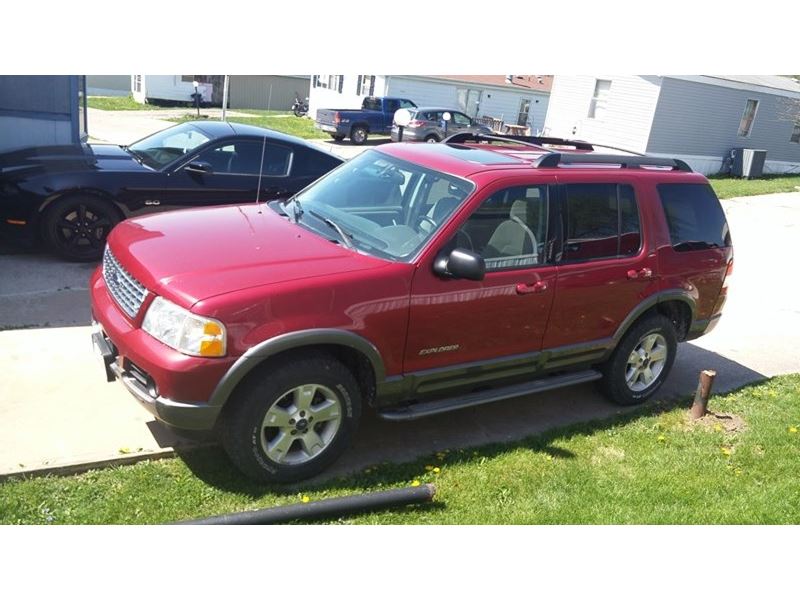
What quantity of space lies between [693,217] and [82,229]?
576 centimetres

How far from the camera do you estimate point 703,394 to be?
5418 millimetres

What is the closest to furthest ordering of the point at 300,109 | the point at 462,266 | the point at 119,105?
the point at 462,266 < the point at 119,105 < the point at 300,109

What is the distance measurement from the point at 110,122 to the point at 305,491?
2402 cm

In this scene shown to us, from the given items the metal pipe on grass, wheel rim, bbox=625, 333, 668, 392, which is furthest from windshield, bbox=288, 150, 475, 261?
wheel rim, bbox=625, 333, 668, 392

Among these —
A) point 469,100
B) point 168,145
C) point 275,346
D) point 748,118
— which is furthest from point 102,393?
point 469,100

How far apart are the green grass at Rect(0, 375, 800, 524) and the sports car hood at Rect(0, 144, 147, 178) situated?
13.4 ft

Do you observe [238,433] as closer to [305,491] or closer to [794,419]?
[305,491]

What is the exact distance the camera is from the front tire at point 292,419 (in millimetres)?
3643

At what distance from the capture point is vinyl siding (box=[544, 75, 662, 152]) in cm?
2212

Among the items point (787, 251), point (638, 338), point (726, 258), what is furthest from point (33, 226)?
point (787, 251)

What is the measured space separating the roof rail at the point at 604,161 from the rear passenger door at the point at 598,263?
19cm

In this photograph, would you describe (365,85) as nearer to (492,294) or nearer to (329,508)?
(492,294)

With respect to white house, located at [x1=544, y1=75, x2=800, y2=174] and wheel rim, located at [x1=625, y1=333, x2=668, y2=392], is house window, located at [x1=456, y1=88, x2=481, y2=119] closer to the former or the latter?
white house, located at [x1=544, y1=75, x2=800, y2=174]

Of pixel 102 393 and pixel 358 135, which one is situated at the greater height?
pixel 102 393
